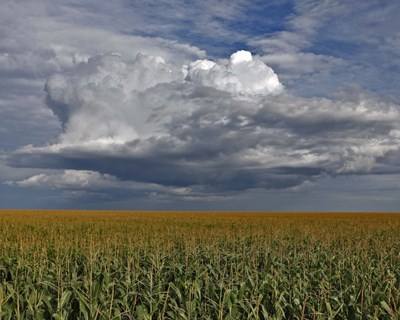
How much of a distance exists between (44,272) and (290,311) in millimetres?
6178

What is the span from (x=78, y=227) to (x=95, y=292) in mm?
29587

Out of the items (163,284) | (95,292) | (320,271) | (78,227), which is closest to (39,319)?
(95,292)

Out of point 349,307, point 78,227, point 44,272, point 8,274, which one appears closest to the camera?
point 349,307

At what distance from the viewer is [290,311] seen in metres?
9.48

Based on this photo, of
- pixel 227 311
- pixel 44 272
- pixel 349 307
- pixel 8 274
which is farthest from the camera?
pixel 8 274

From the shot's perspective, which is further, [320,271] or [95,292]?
[320,271]

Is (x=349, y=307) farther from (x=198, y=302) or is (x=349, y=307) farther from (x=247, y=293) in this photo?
(x=198, y=302)

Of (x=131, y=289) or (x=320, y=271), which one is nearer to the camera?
(x=131, y=289)

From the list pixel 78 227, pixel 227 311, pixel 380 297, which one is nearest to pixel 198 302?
pixel 227 311

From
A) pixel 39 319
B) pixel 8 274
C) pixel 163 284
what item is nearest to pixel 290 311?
pixel 163 284

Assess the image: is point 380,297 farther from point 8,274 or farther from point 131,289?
point 8,274

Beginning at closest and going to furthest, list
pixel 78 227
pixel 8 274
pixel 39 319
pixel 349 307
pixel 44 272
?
1. pixel 39 319
2. pixel 349 307
3. pixel 44 272
4. pixel 8 274
5. pixel 78 227

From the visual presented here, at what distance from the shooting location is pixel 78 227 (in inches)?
1494

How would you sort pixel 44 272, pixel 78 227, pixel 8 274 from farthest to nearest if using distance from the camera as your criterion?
pixel 78 227 < pixel 8 274 < pixel 44 272
